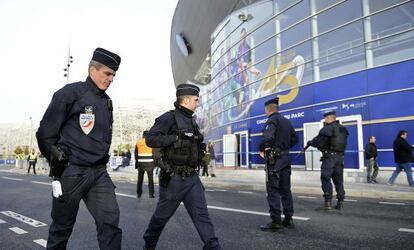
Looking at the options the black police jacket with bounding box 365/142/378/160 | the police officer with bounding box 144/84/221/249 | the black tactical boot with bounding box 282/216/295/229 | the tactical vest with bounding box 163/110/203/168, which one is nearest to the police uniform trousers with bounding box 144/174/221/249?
the police officer with bounding box 144/84/221/249

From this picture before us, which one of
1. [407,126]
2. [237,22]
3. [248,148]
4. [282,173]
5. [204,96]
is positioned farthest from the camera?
[204,96]

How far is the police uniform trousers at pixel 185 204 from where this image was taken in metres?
3.55

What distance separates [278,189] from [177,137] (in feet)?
7.97

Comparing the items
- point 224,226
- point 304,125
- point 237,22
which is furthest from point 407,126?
point 237,22

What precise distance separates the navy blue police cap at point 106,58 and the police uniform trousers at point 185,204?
1.28 metres

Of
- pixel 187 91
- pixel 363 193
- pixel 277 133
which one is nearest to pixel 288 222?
pixel 277 133

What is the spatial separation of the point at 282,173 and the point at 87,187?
11.5ft

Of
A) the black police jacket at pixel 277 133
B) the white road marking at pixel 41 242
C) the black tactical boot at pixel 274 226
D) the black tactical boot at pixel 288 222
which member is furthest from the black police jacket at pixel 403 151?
the white road marking at pixel 41 242

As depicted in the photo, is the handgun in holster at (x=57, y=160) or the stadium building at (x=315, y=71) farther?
Answer: the stadium building at (x=315, y=71)

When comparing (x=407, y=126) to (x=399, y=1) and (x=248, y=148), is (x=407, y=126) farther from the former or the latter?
(x=248, y=148)

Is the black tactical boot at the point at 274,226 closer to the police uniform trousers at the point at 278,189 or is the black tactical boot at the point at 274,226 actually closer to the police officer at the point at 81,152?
the police uniform trousers at the point at 278,189

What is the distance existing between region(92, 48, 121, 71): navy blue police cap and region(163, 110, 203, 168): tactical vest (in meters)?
0.97

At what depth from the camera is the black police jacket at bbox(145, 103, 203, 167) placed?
12.3 ft

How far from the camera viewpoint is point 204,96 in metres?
40.2
